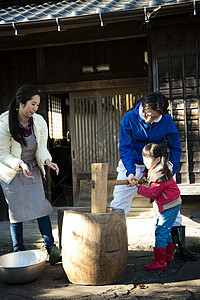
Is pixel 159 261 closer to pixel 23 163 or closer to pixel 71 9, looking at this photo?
pixel 23 163

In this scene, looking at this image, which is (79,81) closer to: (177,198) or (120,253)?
(177,198)

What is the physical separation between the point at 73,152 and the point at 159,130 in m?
3.59

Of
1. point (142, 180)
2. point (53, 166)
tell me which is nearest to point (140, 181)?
point (142, 180)

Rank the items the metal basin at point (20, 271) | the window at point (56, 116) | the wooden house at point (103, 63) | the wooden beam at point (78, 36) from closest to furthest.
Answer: the metal basin at point (20, 271) → the wooden house at point (103, 63) → the wooden beam at point (78, 36) → the window at point (56, 116)

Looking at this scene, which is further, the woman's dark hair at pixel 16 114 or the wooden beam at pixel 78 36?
the wooden beam at pixel 78 36

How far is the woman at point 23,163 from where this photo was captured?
3895 mm


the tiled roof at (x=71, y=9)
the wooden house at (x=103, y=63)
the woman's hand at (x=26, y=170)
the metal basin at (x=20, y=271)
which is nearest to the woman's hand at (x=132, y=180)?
the woman's hand at (x=26, y=170)

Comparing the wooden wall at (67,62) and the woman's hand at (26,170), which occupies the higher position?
the wooden wall at (67,62)

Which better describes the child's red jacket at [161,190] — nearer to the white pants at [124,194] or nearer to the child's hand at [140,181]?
the child's hand at [140,181]

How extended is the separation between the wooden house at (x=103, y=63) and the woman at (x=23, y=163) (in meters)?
1.86

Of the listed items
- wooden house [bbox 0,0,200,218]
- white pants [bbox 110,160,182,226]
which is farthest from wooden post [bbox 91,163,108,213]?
wooden house [bbox 0,0,200,218]

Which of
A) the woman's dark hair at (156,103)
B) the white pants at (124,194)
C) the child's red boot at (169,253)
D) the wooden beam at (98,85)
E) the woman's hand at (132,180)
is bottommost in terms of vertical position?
the child's red boot at (169,253)

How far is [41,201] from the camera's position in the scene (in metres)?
4.08

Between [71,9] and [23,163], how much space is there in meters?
3.03
